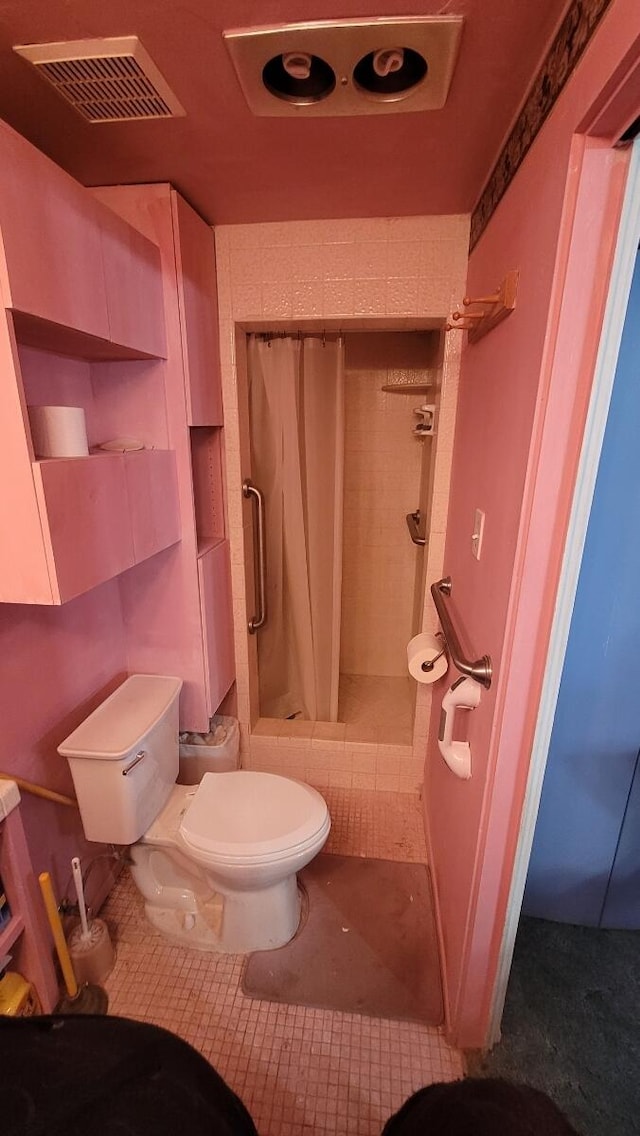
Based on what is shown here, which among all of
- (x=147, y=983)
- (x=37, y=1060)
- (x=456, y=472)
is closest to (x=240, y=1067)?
(x=147, y=983)

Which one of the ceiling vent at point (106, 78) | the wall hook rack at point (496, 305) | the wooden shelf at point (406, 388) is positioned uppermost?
the ceiling vent at point (106, 78)

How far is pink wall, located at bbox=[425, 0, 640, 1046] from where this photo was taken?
2.35ft

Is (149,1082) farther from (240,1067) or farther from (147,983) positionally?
(147,983)

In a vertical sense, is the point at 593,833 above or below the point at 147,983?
above

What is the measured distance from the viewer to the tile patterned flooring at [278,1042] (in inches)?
44.6

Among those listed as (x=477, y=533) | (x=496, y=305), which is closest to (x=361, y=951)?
(x=477, y=533)

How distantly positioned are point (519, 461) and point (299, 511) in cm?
130

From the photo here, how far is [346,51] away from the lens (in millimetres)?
857

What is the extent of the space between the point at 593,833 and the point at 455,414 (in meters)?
1.42

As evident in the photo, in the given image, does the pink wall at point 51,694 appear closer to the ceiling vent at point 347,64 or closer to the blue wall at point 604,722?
the ceiling vent at point 347,64

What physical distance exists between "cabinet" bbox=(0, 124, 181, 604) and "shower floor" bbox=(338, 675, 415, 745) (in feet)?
4.57

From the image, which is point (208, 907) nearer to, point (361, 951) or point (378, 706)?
point (361, 951)

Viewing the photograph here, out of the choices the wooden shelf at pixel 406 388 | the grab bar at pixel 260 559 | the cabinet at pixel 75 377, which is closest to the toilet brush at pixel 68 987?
the cabinet at pixel 75 377

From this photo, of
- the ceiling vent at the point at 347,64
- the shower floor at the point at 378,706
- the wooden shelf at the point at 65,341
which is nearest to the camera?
the ceiling vent at the point at 347,64
